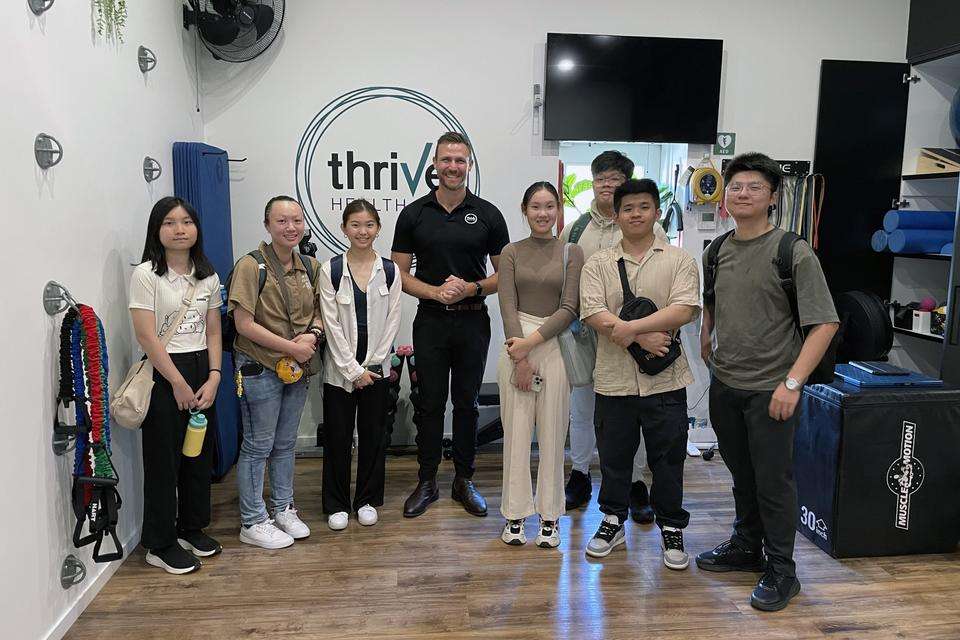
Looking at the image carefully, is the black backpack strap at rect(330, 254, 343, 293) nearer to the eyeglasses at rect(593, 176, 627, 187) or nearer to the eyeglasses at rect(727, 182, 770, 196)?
the eyeglasses at rect(593, 176, 627, 187)

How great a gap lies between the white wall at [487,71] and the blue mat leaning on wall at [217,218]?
0.36 m

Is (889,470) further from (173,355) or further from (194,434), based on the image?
(173,355)

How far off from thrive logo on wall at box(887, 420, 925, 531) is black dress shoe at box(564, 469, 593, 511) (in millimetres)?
1327

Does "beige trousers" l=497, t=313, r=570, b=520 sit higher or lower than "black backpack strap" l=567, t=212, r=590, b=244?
lower

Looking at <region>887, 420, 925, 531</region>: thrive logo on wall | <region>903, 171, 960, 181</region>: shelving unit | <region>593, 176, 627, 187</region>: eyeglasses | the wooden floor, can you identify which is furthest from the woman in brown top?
<region>903, 171, 960, 181</region>: shelving unit

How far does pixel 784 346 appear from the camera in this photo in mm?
2471

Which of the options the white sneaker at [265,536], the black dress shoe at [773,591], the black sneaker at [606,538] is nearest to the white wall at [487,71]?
the white sneaker at [265,536]

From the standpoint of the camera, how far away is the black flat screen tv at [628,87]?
4.12 meters

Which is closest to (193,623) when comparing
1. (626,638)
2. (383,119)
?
(626,638)

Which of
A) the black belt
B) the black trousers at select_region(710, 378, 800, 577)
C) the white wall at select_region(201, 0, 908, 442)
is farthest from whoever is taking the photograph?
the white wall at select_region(201, 0, 908, 442)

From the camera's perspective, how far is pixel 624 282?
2711 mm

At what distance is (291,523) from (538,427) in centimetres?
120

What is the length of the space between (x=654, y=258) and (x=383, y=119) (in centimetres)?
216

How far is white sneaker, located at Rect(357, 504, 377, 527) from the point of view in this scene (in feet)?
10.5
